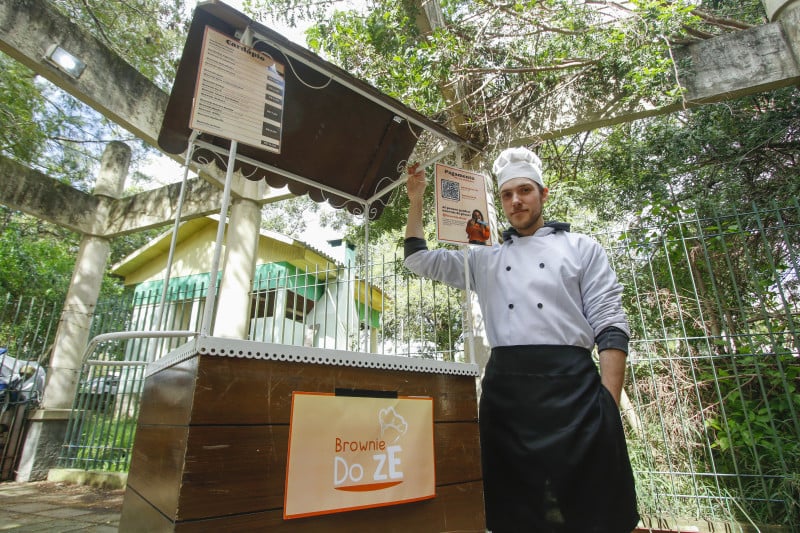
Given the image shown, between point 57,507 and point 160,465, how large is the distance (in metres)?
4.44

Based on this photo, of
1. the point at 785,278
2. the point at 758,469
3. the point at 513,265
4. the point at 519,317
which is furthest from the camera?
the point at 785,278

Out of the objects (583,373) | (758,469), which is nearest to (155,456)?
(583,373)

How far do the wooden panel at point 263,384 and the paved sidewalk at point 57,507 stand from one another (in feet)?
11.4

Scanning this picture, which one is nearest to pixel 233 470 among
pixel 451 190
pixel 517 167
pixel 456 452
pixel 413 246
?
pixel 456 452

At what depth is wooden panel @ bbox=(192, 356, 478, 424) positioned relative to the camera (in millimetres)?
1258

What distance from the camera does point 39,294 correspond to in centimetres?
1152

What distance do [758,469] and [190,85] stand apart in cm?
499

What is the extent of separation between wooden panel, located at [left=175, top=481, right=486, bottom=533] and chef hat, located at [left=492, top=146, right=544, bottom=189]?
138 centimetres

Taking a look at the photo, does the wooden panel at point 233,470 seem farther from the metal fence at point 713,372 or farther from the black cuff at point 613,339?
the metal fence at point 713,372

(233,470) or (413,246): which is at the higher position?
(413,246)

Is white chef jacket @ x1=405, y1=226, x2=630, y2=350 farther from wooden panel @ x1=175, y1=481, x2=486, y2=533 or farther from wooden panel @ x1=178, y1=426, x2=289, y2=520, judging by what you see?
wooden panel @ x1=178, y1=426, x2=289, y2=520

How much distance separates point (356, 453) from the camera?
1.49m

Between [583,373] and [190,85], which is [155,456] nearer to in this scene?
[583,373]

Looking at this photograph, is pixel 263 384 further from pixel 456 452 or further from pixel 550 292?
pixel 550 292
